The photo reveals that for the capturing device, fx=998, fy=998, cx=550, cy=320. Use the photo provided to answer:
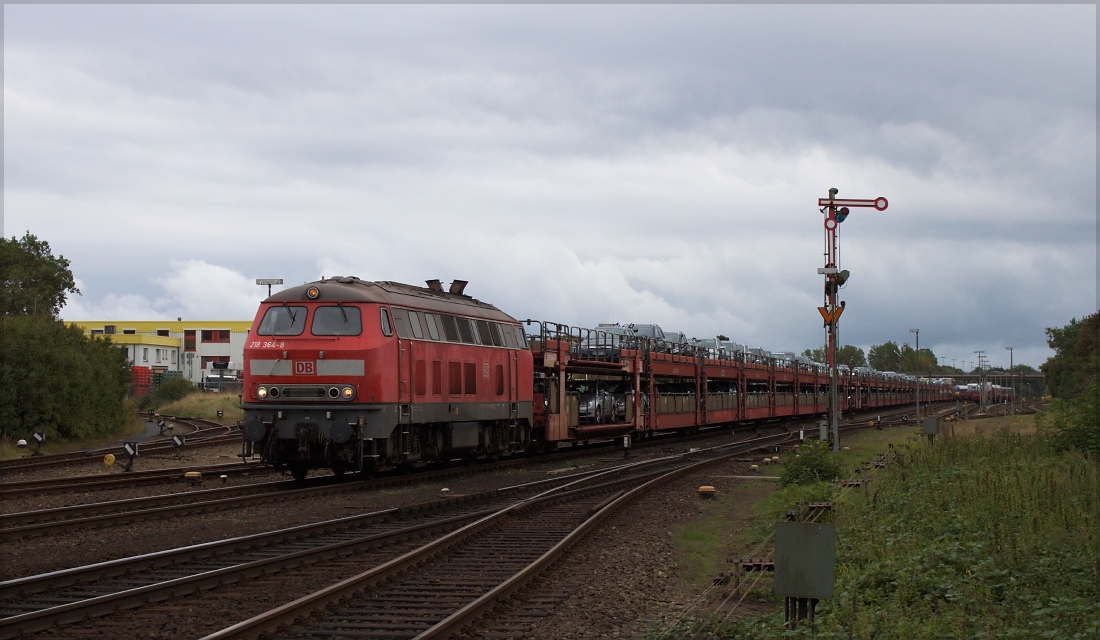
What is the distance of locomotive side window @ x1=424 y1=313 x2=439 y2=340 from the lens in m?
20.7

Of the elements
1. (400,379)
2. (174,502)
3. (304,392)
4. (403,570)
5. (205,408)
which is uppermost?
(400,379)

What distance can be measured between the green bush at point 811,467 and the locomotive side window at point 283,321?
33.2 ft

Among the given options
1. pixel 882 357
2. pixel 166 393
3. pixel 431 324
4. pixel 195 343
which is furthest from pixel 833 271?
pixel 882 357

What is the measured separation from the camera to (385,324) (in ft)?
61.5

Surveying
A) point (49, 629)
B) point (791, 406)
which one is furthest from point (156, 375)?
point (49, 629)

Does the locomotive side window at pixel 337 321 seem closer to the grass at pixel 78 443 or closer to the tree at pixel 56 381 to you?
the grass at pixel 78 443

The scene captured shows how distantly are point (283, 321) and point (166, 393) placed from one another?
50036mm

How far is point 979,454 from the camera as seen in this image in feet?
65.5

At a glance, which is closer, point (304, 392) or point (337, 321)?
point (304, 392)

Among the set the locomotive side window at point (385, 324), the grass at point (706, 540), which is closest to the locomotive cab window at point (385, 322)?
the locomotive side window at point (385, 324)

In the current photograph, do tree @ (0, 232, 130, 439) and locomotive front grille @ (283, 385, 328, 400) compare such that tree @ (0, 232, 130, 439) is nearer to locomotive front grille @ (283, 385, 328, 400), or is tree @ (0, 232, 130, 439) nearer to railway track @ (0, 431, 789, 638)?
locomotive front grille @ (283, 385, 328, 400)

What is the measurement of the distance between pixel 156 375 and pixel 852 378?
162ft

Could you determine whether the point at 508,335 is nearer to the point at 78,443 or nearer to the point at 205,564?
the point at 205,564

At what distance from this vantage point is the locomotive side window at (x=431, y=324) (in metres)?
20.7
